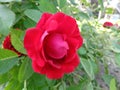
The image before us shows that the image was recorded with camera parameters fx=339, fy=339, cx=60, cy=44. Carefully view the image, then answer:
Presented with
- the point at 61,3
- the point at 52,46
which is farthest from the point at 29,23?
the point at 52,46

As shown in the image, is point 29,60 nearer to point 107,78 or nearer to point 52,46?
point 52,46

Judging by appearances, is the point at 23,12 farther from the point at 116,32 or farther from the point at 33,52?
the point at 116,32

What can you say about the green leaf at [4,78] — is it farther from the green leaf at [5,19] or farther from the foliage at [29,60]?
the green leaf at [5,19]

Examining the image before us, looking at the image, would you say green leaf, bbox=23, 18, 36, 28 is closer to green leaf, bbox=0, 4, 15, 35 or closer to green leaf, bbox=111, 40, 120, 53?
green leaf, bbox=0, 4, 15, 35

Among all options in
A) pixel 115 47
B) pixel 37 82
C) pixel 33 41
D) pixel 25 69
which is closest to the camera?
pixel 33 41

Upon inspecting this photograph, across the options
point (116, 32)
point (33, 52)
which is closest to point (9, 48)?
point (33, 52)

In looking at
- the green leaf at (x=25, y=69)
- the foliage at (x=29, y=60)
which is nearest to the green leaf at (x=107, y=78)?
the foliage at (x=29, y=60)
